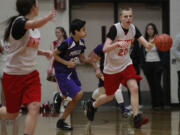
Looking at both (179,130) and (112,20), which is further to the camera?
(112,20)

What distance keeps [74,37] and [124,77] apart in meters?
1.01

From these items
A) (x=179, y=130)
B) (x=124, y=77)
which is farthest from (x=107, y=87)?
(x=179, y=130)

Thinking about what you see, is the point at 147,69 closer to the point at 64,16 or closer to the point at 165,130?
the point at 64,16

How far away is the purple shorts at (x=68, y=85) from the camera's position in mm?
6035

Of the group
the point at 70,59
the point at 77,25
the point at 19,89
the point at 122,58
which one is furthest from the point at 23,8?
the point at 122,58

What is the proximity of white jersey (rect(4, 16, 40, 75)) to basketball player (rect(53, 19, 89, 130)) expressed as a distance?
175 cm

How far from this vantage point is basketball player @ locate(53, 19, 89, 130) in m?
6.01

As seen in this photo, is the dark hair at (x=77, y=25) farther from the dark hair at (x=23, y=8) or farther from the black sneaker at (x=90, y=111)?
the dark hair at (x=23, y=8)

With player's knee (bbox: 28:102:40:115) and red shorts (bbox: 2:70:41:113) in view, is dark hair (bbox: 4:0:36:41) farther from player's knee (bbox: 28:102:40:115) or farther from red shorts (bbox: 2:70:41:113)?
player's knee (bbox: 28:102:40:115)

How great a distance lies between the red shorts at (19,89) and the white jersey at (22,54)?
64 mm

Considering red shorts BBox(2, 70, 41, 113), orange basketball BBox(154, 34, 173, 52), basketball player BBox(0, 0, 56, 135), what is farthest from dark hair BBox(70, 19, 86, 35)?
red shorts BBox(2, 70, 41, 113)

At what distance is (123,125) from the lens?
646 centimetres

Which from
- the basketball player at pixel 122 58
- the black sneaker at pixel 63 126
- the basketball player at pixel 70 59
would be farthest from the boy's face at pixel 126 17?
the black sneaker at pixel 63 126

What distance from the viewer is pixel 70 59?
Result: 6.13 meters
